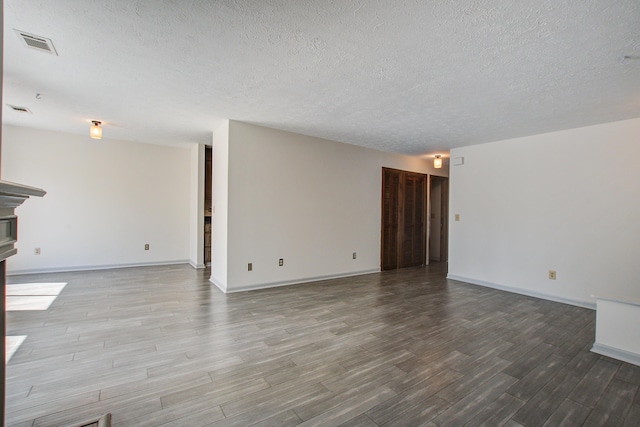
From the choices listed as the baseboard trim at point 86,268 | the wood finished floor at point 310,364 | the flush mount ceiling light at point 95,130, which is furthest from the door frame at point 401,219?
the flush mount ceiling light at point 95,130

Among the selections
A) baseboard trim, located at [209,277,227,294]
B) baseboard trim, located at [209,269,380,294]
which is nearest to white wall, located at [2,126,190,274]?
baseboard trim, located at [209,277,227,294]

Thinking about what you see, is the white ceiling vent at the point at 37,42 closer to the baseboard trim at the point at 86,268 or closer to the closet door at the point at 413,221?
the baseboard trim at the point at 86,268

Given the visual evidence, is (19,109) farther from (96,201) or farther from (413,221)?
(413,221)

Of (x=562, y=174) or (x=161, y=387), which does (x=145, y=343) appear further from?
(x=562, y=174)

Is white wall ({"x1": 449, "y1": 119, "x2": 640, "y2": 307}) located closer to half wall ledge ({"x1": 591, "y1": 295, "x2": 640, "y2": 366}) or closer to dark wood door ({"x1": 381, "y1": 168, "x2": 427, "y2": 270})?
dark wood door ({"x1": 381, "y1": 168, "x2": 427, "y2": 270})

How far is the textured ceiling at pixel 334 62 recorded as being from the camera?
77.2 inches

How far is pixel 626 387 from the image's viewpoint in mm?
2270

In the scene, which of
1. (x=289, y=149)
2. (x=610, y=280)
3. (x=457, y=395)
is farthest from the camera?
(x=289, y=149)

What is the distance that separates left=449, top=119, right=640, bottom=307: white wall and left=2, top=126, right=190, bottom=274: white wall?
5823 mm

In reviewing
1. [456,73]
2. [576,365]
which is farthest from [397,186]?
[576,365]

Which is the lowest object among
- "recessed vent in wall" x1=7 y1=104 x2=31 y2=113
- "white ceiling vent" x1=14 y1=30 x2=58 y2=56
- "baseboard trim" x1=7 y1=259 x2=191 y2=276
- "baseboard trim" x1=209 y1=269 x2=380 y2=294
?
"baseboard trim" x1=209 y1=269 x2=380 y2=294

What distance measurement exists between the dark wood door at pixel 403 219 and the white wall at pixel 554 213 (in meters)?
1.23

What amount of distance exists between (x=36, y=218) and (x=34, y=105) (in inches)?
93.2

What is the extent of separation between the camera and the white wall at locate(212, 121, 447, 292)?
→ 178 inches
